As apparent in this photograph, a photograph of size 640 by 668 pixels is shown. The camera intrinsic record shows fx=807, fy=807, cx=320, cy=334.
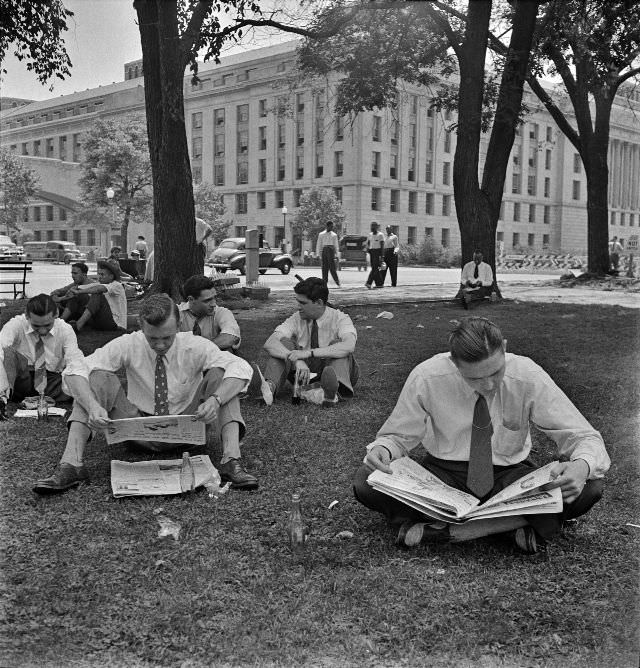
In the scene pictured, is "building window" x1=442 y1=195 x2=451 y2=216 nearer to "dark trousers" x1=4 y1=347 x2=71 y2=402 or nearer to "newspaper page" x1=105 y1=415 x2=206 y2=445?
"dark trousers" x1=4 y1=347 x2=71 y2=402

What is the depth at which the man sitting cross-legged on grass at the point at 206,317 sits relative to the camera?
640 cm

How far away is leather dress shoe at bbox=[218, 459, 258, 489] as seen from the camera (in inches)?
171

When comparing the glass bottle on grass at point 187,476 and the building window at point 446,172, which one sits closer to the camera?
the glass bottle on grass at point 187,476

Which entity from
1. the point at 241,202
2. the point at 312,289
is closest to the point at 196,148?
the point at 241,202

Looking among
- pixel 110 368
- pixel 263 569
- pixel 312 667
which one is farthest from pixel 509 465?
pixel 110 368

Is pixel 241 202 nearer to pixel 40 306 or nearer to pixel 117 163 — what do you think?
pixel 117 163

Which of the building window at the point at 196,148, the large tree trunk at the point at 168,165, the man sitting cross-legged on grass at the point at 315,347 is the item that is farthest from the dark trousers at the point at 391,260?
the building window at the point at 196,148

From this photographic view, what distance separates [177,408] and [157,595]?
1.74 metres

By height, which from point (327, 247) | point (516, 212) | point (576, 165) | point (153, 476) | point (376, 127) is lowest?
point (153, 476)

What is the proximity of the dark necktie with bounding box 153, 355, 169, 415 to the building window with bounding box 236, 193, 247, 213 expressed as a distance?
6511 centimetres

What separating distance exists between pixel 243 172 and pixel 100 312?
196 feet

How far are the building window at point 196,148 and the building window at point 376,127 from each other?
1601 cm

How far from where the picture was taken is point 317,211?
5653 cm

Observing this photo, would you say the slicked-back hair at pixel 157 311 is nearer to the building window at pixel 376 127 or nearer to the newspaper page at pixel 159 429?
the newspaper page at pixel 159 429
